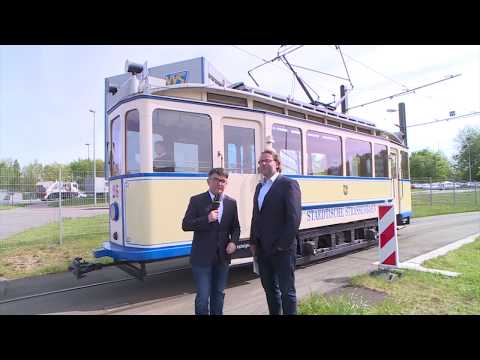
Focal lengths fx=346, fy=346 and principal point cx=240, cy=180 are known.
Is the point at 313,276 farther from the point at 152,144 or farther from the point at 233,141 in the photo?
the point at 152,144

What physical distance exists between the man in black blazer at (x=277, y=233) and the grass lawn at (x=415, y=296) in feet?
2.68

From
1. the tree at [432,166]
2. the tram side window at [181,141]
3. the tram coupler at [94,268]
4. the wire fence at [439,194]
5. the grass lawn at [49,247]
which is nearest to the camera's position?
the tram coupler at [94,268]

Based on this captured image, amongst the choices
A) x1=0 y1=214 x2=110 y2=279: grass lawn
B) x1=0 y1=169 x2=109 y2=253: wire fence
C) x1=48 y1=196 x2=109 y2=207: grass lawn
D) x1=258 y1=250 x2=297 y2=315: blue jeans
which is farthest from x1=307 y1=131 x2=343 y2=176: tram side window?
x1=48 y1=196 x2=109 y2=207: grass lawn

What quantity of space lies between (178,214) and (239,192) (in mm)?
1180

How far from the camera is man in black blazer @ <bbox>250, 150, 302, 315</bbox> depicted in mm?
3262

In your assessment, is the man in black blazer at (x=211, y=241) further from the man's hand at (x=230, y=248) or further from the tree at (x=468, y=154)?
the tree at (x=468, y=154)

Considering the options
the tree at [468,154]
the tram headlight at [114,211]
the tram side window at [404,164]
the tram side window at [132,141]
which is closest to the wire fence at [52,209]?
the tram headlight at [114,211]

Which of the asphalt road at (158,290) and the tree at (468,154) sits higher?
the tree at (468,154)

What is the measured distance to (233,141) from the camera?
582 centimetres

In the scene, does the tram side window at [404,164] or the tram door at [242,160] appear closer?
the tram door at [242,160]

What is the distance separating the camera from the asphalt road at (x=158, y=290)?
4781 mm

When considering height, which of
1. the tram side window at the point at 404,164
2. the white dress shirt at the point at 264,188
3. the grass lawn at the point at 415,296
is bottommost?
the grass lawn at the point at 415,296

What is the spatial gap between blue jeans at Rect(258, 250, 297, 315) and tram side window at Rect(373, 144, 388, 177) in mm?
6795
